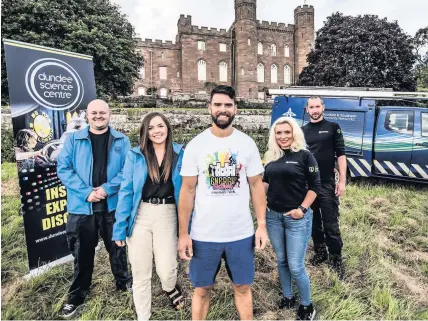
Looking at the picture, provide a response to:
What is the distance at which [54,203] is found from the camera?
11.5 ft

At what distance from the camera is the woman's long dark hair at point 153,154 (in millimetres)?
2479

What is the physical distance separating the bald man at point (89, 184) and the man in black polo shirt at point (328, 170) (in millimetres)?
2073

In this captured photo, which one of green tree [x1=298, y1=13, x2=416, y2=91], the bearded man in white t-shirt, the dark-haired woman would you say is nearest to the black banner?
the dark-haired woman

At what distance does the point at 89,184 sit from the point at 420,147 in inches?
265

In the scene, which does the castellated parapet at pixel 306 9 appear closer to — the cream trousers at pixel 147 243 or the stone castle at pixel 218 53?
the stone castle at pixel 218 53

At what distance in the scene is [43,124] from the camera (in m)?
3.35

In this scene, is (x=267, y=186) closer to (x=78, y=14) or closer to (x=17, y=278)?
(x=17, y=278)

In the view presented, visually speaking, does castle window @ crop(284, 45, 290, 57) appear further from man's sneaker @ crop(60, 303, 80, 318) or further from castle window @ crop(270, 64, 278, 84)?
man's sneaker @ crop(60, 303, 80, 318)

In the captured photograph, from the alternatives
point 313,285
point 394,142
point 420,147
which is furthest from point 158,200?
point 420,147

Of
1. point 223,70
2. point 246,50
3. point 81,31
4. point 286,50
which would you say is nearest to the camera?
point 81,31

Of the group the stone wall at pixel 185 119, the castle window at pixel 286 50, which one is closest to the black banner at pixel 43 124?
the stone wall at pixel 185 119

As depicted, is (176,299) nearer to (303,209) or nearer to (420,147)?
(303,209)

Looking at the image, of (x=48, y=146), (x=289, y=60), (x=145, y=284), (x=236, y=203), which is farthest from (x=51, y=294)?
(x=289, y=60)

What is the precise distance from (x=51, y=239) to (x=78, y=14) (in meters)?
15.9
